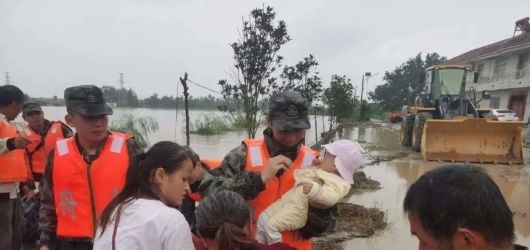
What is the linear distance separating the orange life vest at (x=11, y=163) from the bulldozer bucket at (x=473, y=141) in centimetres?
915

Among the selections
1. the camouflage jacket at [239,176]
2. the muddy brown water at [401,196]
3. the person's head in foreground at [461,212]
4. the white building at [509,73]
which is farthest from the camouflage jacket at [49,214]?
the white building at [509,73]

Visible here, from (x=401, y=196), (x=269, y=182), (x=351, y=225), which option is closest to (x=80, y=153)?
(x=269, y=182)

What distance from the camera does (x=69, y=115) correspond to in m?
2.34

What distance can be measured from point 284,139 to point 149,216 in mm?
962

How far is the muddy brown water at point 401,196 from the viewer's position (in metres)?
4.71

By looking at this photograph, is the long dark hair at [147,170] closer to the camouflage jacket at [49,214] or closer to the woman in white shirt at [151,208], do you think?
the woman in white shirt at [151,208]

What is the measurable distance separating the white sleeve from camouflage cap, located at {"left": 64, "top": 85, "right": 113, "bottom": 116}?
1.22 m

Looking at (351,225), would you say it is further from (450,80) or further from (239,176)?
(450,80)

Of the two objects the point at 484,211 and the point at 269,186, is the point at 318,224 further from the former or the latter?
the point at 484,211

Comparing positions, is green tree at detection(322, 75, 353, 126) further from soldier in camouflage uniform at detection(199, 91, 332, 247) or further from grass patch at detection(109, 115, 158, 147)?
soldier in camouflage uniform at detection(199, 91, 332, 247)

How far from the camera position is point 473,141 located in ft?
33.6

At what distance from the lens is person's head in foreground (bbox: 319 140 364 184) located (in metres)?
2.04

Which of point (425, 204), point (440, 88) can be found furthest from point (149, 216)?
point (440, 88)

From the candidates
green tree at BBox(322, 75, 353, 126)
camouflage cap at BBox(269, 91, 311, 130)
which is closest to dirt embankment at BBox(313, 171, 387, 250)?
camouflage cap at BBox(269, 91, 311, 130)
